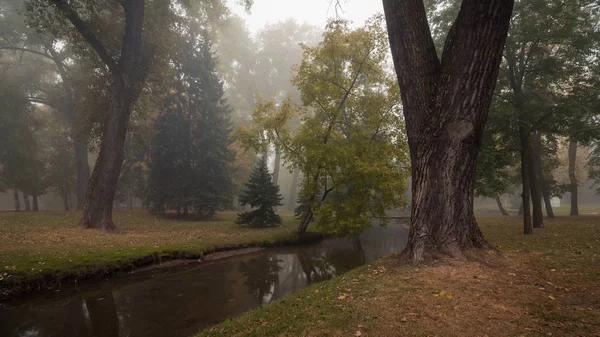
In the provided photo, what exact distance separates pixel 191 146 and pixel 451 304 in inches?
874

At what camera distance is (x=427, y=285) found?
4.65 m

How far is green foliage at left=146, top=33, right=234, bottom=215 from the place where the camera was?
22.6 meters

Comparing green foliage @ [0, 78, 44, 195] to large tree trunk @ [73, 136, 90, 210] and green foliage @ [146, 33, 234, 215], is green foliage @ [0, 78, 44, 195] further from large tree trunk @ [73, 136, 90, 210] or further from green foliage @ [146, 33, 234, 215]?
green foliage @ [146, 33, 234, 215]

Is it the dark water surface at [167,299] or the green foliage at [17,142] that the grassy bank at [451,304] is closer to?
the dark water surface at [167,299]

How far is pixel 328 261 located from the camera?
12.0 metres

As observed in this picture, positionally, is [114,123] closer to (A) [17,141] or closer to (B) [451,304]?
(A) [17,141]

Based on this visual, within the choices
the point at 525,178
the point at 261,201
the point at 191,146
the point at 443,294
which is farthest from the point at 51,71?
the point at 525,178

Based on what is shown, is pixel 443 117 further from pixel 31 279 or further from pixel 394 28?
pixel 31 279

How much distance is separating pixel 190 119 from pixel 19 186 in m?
14.7

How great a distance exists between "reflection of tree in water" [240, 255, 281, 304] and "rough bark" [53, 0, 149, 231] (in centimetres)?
838

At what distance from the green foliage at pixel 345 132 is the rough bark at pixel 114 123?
Answer: 6203mm

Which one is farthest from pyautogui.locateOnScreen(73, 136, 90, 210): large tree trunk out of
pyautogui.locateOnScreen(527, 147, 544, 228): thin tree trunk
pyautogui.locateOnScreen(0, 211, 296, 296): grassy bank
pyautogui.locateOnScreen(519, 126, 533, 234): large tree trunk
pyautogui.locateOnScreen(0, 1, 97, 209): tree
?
pyautogui.locateOnScreen(527, 147, 544, 228): thin tree trunk

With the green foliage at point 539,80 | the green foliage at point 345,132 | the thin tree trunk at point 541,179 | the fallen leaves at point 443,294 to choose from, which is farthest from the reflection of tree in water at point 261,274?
the thin tree trunk at point 541,179

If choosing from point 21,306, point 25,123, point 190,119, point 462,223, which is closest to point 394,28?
point 462,223
